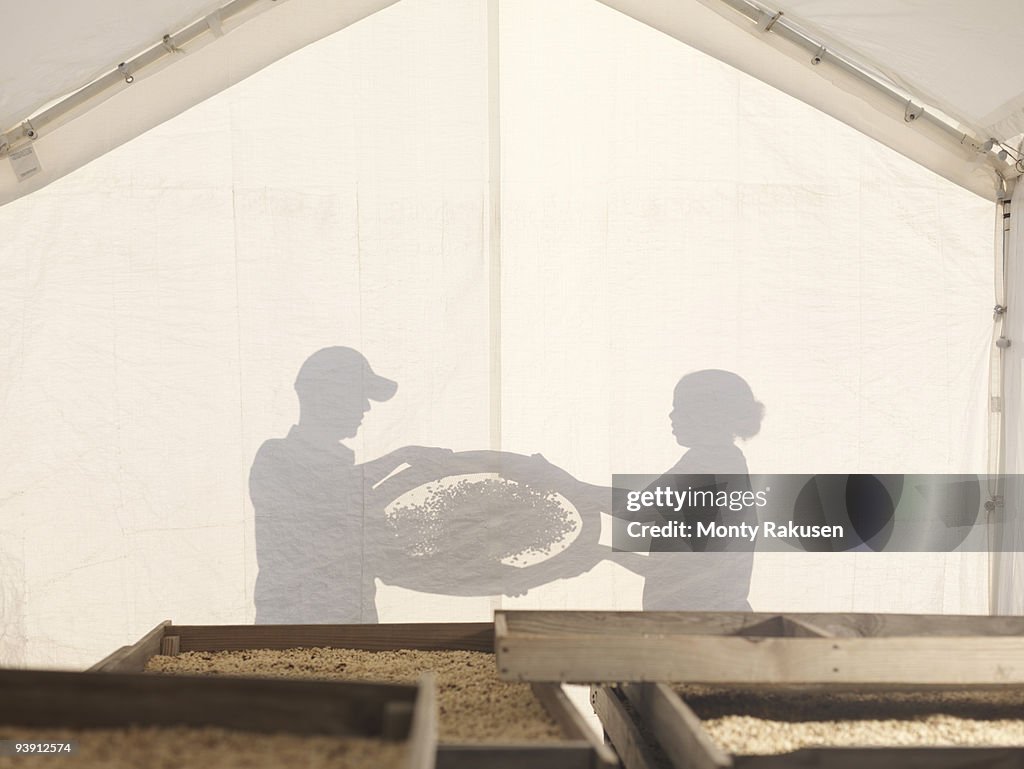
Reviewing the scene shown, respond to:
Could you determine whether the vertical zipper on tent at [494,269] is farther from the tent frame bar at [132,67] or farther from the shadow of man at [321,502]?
the tent frame bar at [132,67]

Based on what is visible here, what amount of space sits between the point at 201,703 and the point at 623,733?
0.89 meters

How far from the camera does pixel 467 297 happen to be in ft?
9.01

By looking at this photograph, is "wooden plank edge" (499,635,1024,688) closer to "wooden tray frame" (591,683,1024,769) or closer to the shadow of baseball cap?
"wooden tray frame" (591,683,1024,769)

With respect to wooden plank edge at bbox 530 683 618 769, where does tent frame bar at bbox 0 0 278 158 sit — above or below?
above

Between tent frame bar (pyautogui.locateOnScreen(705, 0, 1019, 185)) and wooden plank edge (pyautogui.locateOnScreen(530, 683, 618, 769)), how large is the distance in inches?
81.8

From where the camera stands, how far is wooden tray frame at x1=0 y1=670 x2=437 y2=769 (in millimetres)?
960

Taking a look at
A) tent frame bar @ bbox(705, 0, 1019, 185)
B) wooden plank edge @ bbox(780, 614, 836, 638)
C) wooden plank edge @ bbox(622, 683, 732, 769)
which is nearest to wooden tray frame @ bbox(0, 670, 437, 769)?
wooden plank edge @ bbox(622, 683, 732, 769)

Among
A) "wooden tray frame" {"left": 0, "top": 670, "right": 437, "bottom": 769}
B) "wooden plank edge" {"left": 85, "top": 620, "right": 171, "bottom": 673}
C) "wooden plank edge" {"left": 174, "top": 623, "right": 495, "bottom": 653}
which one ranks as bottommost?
"wooden plank edge" {"left": 174, "top": 623, "right": 495, "bottom": 653}

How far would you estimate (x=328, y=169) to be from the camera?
2725mm

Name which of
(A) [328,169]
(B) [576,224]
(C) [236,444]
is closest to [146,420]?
(C) [236,444]

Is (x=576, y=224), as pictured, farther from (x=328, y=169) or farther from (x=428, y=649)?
(x=428, y=649)

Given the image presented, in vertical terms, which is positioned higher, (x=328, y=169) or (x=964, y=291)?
(x=328, y=169)

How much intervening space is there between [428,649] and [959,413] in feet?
6.12

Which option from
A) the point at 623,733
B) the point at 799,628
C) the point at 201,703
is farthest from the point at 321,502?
the point at 201,703
